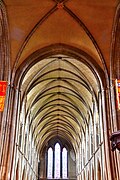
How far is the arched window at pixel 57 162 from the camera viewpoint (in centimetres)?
3861

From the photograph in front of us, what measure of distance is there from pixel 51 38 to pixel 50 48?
0.75 m

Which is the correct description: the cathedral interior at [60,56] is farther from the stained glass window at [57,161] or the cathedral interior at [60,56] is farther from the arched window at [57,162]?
the stained glass window at [57,161]

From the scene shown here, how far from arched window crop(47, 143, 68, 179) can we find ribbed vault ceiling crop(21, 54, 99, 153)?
4.59m

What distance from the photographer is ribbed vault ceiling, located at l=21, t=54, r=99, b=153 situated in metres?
20.5

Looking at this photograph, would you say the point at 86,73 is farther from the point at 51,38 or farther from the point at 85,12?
the point at 85,12

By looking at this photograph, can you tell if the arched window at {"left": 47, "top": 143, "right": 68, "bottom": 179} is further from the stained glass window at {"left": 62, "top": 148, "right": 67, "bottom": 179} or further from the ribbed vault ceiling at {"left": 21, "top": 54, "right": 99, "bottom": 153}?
the ribbed vault ceiling at {"left": 21, "top": 54, "right": 99, "bottom": 153}

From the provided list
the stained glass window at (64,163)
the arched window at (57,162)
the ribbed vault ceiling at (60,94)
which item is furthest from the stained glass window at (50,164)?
the ribbed vault ceiling at (60,94)

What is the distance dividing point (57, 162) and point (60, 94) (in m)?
16.6

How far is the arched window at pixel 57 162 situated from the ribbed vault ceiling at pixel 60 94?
15.1 feet

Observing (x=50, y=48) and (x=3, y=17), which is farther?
(x=50, y=48)

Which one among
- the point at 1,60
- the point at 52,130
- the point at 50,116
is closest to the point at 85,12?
the point at 1,60

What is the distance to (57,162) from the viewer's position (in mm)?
39281

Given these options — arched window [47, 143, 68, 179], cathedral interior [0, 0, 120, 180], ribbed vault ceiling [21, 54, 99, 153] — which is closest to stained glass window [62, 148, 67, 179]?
arched window [47, 143, 68, 179]

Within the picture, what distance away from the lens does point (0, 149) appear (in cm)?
1473
